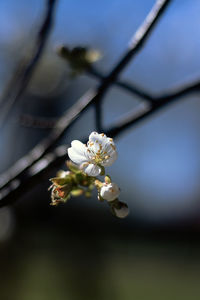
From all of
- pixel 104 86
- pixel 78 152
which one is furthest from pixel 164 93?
pixel 78 152

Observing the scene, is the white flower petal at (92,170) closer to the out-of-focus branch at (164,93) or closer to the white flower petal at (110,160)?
the white flower petal at (110,160)

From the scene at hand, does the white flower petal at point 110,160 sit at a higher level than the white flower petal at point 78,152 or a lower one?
lower

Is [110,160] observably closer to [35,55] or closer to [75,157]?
[75,157]

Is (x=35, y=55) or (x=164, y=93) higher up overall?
(x=35, y=55)

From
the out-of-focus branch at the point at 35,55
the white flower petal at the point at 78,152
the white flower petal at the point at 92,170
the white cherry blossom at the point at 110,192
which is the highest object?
the out-of-focus branch at the point at 35,55

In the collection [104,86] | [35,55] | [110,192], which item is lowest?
[110,192]

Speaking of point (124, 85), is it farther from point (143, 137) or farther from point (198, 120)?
point (143, 137)

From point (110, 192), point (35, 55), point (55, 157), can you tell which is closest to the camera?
point (110, 192)

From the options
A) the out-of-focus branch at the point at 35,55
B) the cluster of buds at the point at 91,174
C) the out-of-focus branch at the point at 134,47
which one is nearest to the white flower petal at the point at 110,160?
the cluster of buds at the point at 91,174
